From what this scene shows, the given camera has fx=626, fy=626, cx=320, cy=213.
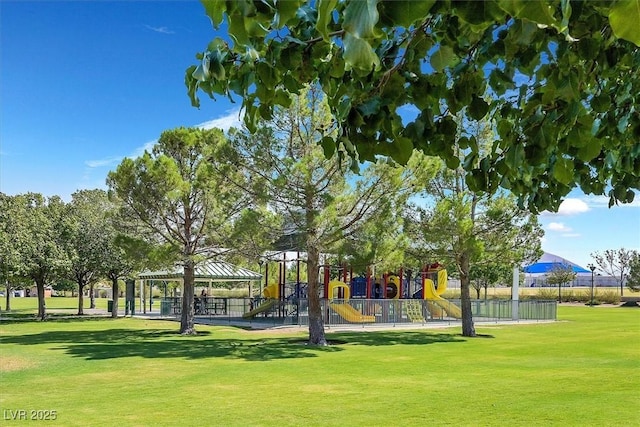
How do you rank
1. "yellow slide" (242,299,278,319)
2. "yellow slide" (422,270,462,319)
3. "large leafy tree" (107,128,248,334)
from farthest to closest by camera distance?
"yellow slide" (422,270,462,319), "yellow slide" (242,299,278,319), "large leafy tree" (107,128,248,334)

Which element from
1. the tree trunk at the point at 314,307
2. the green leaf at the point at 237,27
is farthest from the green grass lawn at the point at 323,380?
the green leaf at the point at 237,27

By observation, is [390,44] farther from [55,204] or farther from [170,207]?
[55,204]

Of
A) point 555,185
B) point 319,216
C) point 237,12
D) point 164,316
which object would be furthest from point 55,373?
point 164,316

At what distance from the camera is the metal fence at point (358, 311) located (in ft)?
81.9

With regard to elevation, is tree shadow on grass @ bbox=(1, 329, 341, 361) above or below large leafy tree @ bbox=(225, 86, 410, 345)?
below

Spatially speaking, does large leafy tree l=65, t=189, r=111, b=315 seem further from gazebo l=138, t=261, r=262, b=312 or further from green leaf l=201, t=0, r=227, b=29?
green leaf l=201, t=0, r=227, b=29

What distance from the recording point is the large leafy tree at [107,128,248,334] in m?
19.8

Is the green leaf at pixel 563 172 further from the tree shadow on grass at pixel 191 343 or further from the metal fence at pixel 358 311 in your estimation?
the metal fence at pixel 358 311

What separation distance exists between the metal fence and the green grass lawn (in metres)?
4.62

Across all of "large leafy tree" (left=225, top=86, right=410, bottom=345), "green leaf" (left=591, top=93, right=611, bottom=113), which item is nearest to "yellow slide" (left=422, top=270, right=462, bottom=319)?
"large leafy tree" (left=225, top=86, right=410, bottom=345)

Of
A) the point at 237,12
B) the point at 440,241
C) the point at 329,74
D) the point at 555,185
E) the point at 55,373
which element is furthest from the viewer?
the point at 440,241

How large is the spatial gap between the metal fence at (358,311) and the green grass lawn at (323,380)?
4.62 meters

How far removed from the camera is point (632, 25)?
1.15m

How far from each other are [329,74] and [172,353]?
1419 cm
